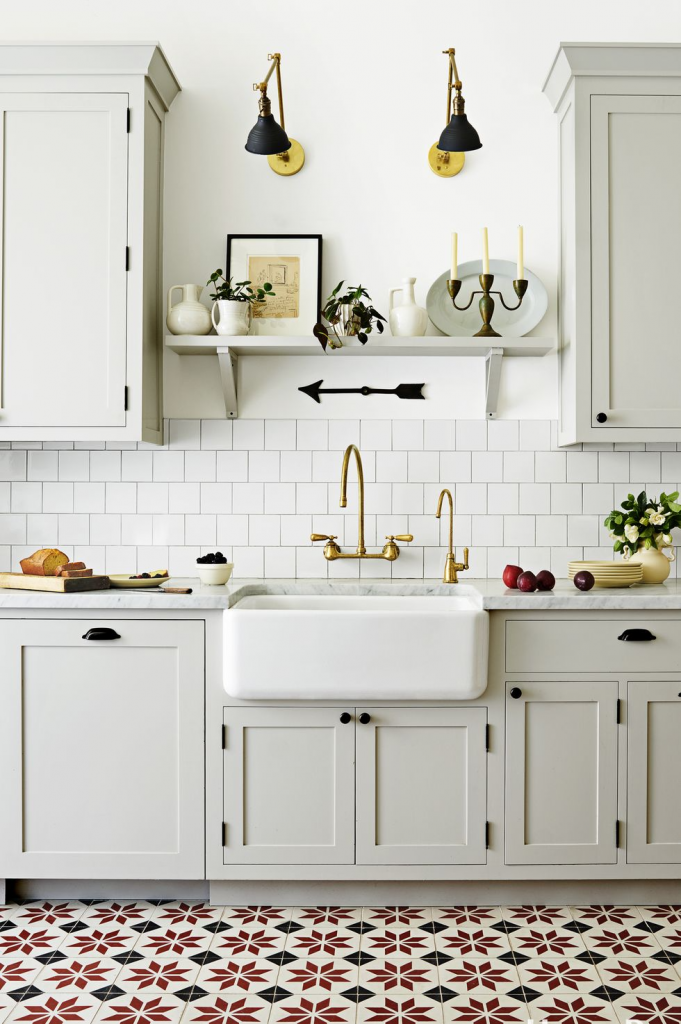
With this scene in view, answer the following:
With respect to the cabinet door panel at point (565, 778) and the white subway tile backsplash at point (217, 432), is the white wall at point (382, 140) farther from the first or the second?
the cabinet door panel at point (565, 778)

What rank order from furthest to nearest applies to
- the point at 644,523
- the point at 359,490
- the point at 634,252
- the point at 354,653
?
the point at 359,490, the point at 644,523, the point at 634,252, the point at 354,653

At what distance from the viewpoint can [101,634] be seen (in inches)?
94.3

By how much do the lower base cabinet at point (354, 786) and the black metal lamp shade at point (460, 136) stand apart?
1.74 metres

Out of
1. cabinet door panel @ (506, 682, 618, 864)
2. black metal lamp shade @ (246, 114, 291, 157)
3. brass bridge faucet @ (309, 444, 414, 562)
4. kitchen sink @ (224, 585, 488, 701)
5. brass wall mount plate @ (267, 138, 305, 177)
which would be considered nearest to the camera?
kitchen sink @ (224, 585, 488, 701)

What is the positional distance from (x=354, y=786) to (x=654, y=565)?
1239 millimetres

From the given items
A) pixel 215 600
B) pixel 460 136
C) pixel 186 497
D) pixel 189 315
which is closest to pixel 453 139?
pixel 460 136

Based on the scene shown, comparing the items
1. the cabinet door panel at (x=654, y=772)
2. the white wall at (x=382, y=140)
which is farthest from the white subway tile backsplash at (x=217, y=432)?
the cabinet door panel at (x=654, y=772)

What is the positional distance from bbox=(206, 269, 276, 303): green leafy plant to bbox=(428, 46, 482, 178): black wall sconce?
A: 740 millimetres

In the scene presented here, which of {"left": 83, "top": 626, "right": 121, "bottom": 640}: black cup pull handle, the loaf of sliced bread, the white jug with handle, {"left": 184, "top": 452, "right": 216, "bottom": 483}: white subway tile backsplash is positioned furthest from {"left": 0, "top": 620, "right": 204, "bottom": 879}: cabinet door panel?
the white jug with handle

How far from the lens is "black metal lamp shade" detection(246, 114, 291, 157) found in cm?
261

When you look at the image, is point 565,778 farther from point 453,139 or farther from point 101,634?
point 453,139

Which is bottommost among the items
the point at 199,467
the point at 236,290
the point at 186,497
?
the point at 186,497

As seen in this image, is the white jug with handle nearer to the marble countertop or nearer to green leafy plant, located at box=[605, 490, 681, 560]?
the marble countertop

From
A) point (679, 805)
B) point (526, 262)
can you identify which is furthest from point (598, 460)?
point (679, 805)
